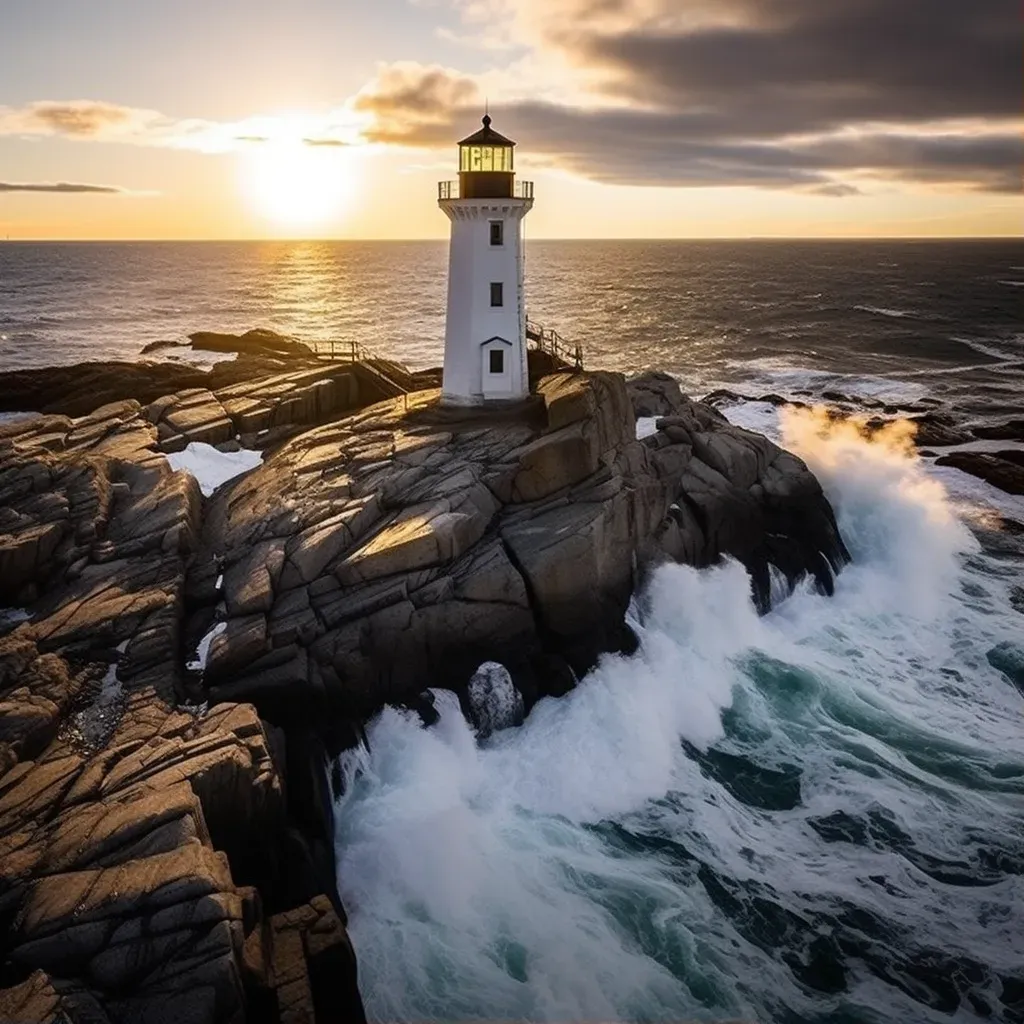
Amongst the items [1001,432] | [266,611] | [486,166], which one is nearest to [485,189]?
[486,166]

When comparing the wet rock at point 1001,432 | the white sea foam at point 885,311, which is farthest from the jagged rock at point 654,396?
the white sea foam at point 885,311

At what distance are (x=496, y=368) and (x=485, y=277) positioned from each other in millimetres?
3159

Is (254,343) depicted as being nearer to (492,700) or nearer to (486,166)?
(486,166)

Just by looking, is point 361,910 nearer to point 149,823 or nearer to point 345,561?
point 149,823

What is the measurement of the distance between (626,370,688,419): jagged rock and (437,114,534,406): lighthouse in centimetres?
445

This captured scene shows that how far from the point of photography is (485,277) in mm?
27984

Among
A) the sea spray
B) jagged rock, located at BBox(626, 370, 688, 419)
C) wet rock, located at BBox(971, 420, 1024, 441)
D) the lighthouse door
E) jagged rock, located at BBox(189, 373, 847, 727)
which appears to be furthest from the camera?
wet rock, located at BBox(971, 420, 1024, 441)

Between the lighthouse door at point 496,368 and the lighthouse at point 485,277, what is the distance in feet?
0.12

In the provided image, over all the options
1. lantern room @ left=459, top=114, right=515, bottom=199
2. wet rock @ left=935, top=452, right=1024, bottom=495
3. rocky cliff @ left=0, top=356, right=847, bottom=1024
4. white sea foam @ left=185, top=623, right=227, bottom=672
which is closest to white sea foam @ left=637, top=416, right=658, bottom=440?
rocky cliff @ left=0, top=356, right=847, bottom=1024

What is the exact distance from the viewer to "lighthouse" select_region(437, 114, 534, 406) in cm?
2734

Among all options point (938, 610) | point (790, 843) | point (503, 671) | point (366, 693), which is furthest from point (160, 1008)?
point (938, 610)

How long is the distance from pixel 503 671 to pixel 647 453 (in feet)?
31.1

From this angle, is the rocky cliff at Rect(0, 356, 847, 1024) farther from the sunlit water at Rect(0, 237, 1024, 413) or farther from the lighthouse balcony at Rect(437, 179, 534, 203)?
the sunlit water at Rect(0, 237, 1024, 413)

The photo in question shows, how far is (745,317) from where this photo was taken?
10031 centimetres
